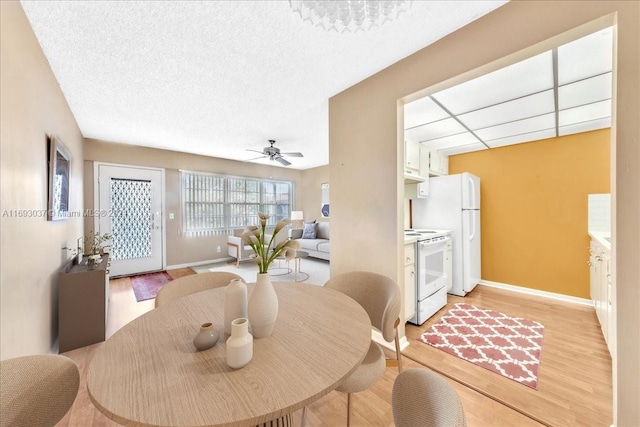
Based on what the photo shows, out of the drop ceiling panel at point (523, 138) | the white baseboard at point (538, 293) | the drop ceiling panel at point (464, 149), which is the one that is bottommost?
the white baseboard at point (538, 293)

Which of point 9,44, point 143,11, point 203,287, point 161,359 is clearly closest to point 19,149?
point 9,44

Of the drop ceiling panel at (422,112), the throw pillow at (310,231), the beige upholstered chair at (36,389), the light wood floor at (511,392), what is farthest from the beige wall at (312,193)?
the beige upholstered chair at (36,389)

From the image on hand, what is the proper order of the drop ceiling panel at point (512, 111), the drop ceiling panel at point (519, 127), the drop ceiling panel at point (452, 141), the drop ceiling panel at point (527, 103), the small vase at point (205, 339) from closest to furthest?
the small vase at point (205, 339), the drop ceiling panel at point (527, 103), the drop ceiling panel at point (512, 111), the drop ceiling panel at point (519, 127), the drop ceiling panel at point (452, 141)

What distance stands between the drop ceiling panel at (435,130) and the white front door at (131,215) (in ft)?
15.2

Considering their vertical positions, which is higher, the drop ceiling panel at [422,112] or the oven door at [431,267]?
the drop ceiling panel at [422,112]

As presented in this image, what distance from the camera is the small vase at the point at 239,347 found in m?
0.67

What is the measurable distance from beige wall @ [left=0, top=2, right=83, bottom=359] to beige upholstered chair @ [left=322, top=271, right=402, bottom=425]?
172 centimetres

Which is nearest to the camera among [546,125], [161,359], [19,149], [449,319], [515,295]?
[161,359]

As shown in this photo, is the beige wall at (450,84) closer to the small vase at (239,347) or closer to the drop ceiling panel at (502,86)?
the drop ceiling panel at (502,86)

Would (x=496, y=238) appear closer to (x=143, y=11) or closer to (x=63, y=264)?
(x=143, y=11)

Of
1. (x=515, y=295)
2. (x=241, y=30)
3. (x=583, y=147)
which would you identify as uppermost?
(x=241, y=30)

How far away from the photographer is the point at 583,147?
2.97 metres

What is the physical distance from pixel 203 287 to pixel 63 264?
203 cm

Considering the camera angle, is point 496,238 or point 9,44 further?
point 496,238
